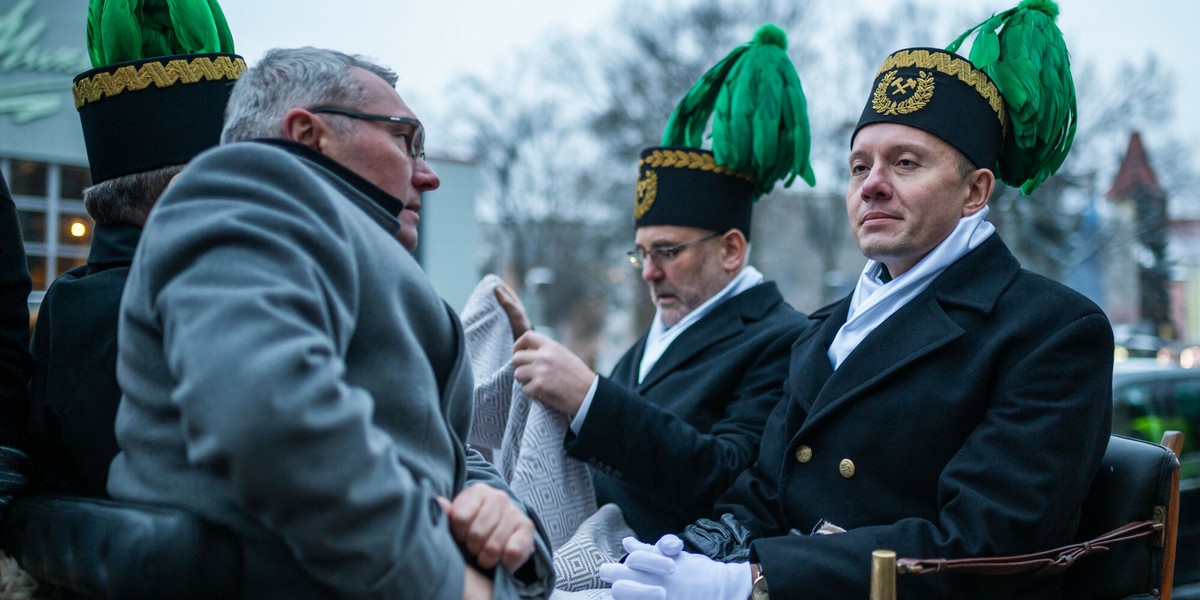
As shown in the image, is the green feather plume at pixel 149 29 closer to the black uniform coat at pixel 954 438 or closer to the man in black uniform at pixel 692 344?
the man in black uniform at pixel 692 344

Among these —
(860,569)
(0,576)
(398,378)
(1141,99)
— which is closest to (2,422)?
(0,576)

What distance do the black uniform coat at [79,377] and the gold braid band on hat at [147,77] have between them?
0.39 metres

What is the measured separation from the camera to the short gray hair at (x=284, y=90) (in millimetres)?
1705

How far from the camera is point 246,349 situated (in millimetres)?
1179

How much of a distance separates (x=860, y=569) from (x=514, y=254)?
2723 cm

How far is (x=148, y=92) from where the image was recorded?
2.16m

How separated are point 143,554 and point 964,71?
2.19m

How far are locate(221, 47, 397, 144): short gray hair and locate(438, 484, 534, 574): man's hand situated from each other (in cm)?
70

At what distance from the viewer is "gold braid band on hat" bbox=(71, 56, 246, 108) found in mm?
2172

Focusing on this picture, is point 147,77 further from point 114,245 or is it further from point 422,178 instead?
point 422,178

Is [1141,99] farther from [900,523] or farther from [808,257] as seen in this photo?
[900,523]

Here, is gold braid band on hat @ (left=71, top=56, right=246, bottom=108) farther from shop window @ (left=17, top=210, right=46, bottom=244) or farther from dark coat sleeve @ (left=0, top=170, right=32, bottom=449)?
shop window @ (left=17, top=210, right=46, bottom=244)

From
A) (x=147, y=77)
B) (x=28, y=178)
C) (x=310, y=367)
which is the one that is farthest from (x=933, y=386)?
(x=28, y=178)

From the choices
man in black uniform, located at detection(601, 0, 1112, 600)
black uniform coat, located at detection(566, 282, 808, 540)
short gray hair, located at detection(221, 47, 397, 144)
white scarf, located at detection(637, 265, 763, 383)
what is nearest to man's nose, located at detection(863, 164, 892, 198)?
man in black uniform, located at detection(601, 0, 1112, 600)
